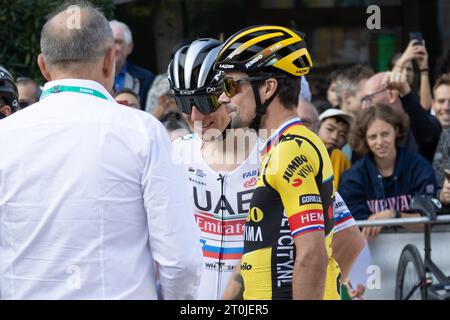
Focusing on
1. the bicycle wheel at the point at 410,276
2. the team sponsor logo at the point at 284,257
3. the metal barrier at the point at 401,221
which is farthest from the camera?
the metal barrier at the point at 401,221

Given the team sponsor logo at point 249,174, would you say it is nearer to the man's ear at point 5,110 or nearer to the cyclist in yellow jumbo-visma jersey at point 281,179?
the cyclist in yellow jumbo-visma jersey at point 281,179

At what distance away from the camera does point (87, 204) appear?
3.45 metres

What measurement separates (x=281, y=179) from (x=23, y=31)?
5.46 m

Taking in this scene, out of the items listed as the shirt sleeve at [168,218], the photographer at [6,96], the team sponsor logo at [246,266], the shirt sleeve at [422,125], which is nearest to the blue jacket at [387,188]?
the shirt sleeve at [422,125]

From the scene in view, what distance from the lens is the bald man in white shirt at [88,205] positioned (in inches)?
136

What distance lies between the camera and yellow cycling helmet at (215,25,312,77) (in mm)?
4098

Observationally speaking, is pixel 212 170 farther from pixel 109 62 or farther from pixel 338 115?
pixel 338 115

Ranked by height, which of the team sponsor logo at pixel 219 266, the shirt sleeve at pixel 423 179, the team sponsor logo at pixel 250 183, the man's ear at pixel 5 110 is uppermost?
the man's ear at pixel 5 110

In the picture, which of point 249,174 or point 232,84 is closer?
point 232,84

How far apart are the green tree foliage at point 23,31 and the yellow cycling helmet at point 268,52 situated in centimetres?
474

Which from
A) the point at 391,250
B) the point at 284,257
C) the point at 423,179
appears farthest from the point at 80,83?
the point at 423,179

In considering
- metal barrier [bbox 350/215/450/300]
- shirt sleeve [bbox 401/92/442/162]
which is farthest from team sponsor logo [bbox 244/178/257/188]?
shirt sleeve [bbox 401/92/442/162]

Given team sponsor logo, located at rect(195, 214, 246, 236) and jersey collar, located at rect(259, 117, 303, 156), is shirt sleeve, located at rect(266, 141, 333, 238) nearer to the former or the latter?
jersey collar, located at rect(259, 117, 303, 156)
